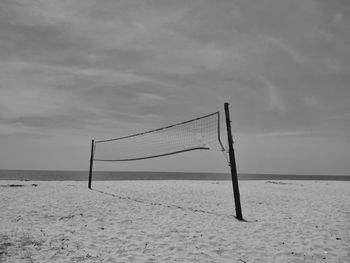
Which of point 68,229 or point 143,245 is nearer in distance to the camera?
point 143,245

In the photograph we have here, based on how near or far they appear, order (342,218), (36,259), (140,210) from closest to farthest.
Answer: (36,259) → (342,218) → (140,210)

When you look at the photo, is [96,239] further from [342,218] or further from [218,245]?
[342,218]

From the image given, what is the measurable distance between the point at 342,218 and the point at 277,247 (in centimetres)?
467

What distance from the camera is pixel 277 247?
555 cm

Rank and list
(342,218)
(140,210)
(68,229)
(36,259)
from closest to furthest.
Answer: (36,259) → (68,229) → (342,218) → (140,210)

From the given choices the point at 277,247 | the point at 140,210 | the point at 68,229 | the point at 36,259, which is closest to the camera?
the point at 36,259

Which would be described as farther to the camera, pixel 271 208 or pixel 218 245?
pixel 271 208

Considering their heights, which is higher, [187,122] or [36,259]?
[187,122]

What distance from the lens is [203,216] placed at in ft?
29.1

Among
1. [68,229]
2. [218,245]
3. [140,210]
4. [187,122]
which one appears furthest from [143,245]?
[187,122]

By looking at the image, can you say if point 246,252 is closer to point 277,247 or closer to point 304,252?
point 277,247

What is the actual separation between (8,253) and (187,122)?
7.09 metres

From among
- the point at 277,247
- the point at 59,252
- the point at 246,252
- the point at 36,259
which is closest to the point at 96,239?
the point at 59,252

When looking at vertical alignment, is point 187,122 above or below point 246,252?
above
